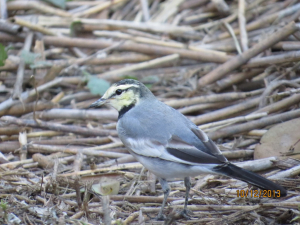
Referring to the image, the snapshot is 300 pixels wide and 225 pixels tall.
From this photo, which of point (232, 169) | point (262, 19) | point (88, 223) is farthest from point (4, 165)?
point (262, 19)

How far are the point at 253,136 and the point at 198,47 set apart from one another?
220cm

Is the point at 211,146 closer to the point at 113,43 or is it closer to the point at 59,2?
the point at 113,43

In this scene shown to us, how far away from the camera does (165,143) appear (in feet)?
14.1

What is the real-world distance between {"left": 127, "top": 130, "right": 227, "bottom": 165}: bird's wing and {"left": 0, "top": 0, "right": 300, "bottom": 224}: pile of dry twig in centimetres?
54

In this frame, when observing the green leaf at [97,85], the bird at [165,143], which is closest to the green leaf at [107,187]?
the bird at [165,143]

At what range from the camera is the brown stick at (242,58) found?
6.23 m

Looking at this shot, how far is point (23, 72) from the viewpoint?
255 inches

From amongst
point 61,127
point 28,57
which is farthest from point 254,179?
point 28,57

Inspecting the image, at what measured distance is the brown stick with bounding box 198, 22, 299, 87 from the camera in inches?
245

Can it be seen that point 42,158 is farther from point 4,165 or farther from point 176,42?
point 176,42

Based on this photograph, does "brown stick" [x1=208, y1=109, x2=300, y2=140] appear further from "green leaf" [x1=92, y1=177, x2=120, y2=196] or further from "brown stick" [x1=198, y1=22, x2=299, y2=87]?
"green leaf" [x1=92, y1=177, x2=120, y2=196]

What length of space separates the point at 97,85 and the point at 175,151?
8.43 ft

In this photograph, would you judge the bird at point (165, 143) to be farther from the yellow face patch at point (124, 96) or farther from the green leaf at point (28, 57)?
the green leaf at point (28, 57)

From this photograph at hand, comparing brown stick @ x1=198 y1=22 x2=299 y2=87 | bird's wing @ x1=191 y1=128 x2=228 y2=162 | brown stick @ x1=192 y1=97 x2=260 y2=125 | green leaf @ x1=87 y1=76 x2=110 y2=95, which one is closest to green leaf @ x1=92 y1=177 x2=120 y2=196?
bird's wing @ x1=191 y1=128 x2=228 y2=162
